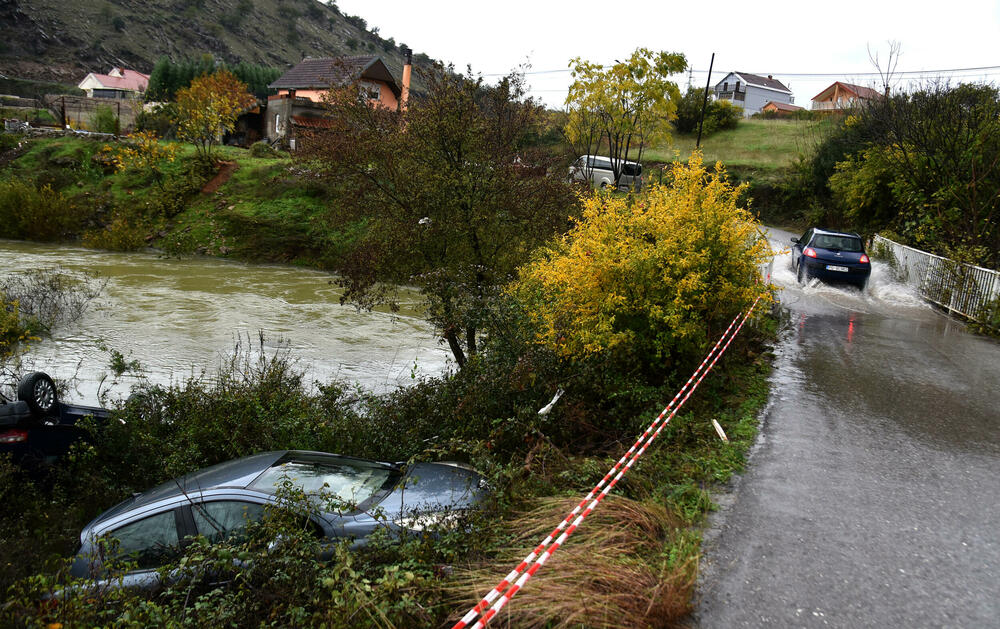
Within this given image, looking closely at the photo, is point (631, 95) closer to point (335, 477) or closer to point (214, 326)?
point (214, 326)

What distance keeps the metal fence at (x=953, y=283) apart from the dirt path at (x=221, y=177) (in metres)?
30.6

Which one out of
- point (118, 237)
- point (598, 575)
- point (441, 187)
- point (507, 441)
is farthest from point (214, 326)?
point (598, 575)

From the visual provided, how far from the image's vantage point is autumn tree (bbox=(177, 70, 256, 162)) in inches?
1389

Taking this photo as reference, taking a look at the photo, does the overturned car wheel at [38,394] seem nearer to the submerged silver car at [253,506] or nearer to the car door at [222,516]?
the submerged silver car at [253,506]

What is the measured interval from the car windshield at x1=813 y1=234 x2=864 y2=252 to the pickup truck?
1700cm

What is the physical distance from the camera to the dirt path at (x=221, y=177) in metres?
32.6

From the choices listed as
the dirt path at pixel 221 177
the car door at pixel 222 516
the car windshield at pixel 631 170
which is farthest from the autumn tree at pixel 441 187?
the dirt path at pixel 221 177

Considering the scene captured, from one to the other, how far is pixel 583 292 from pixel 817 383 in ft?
11.7

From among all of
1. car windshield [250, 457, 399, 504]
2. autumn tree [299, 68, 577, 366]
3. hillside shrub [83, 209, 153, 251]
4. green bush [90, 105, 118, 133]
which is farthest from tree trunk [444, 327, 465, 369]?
green bush [90, 105, 118, 133]

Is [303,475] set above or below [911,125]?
below

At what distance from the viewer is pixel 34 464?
7.33 m

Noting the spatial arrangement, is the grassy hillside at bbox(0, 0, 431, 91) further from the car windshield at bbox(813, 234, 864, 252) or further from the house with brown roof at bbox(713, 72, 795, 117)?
the car windshield at bbox(813, 234, 864, 252)

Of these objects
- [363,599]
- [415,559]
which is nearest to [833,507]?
[415,559]

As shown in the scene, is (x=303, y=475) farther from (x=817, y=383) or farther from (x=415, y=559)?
(x=817, y=383)
